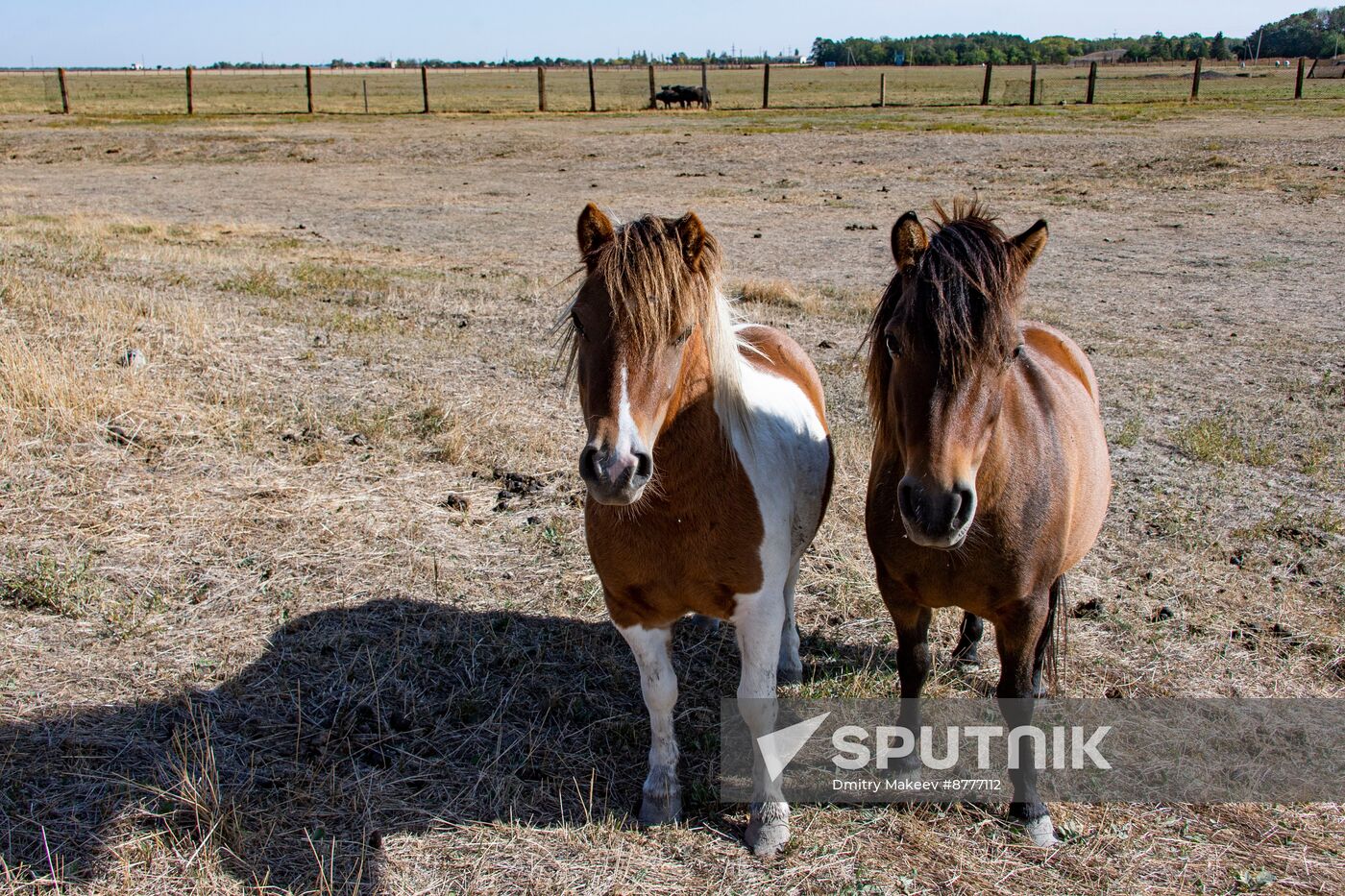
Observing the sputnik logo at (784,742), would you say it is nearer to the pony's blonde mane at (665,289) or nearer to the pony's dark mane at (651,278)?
the pony's blonde mane at (665,289)

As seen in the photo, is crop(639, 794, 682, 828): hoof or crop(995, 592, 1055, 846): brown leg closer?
crop(995, 592, 1055, 846): brown leg

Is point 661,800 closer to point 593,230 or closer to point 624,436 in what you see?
point 624,436

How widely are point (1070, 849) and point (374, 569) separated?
3.23m

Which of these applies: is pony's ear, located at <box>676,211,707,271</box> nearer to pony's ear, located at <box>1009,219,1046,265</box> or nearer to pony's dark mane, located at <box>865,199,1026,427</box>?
pony's dark mane, located at <box>865,199,1026,427</box>

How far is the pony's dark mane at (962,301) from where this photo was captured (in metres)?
2.44

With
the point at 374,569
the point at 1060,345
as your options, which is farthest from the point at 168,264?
the point at 1060,345

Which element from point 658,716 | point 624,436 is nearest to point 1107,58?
point 658,716

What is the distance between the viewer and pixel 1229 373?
7172 millimetres

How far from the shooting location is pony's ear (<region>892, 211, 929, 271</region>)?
2.65 m

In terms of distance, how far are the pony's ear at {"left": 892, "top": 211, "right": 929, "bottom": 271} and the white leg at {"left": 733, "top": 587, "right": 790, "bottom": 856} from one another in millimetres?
1127

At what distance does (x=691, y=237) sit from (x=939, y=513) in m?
1.09

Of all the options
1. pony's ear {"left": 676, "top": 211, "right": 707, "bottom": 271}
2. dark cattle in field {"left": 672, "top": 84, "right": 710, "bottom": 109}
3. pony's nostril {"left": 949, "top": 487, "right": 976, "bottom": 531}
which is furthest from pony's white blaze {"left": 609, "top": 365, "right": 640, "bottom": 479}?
dark cattle in field {"left": 672, "top": 84, "right": 710, "bottom": 109}

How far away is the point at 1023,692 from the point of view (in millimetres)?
3027

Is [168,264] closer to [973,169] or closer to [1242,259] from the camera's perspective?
[1242,259]
